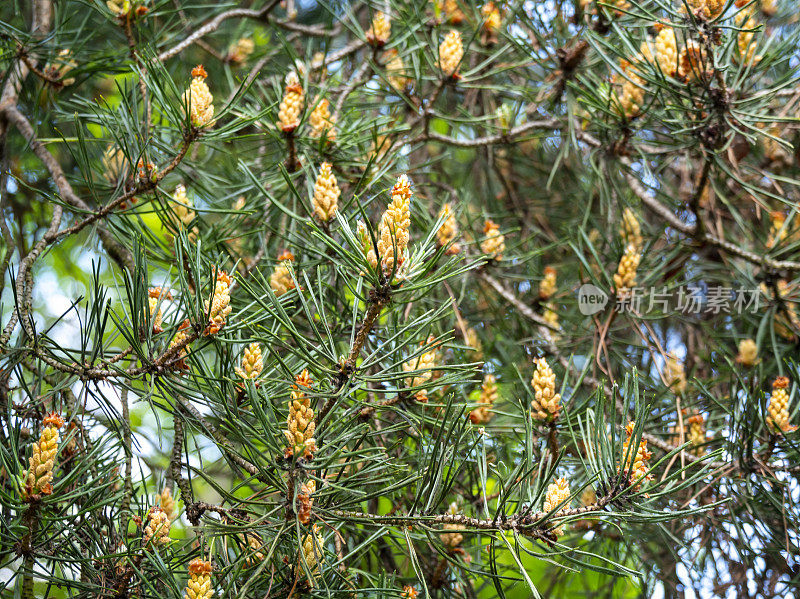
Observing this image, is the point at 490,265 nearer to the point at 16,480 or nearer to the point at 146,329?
the point at 146,329

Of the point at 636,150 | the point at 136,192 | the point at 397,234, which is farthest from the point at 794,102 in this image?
the point at 136,192

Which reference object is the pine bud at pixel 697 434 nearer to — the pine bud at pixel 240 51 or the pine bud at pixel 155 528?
the pine bud at pixel 155 528

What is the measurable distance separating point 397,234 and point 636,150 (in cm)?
78

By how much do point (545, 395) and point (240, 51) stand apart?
3.81 ft

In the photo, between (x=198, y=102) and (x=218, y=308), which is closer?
(x=218, y=308)

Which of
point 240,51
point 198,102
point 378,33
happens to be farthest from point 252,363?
point 240,51

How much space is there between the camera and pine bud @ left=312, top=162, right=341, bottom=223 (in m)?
0.81

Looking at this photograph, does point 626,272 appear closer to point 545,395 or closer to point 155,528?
point 545,395

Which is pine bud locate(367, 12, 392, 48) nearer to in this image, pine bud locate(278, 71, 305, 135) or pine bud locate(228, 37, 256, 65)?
pine bud locate(278, 71, 305, 135)

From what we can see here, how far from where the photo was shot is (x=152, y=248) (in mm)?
1067

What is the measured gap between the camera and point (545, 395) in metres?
0.90

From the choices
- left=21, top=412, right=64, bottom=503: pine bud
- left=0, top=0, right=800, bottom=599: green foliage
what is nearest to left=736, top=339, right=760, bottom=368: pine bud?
left=0, top=0, right=800, bottom=599: green foliage

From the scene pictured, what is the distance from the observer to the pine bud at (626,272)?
1228mm

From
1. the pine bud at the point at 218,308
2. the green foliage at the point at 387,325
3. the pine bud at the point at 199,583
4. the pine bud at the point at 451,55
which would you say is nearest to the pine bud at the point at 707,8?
the green foliage at the point at 387,325
